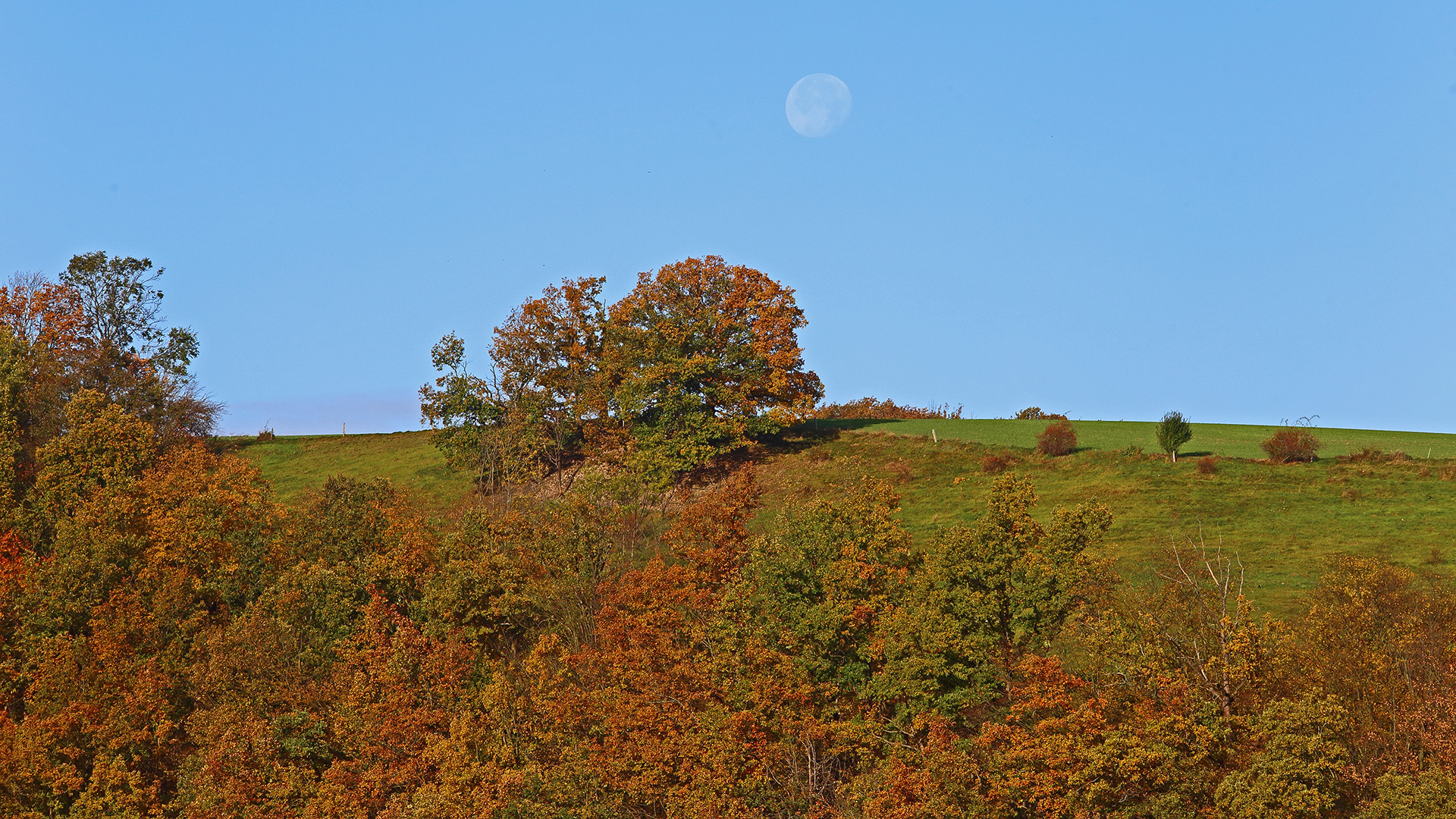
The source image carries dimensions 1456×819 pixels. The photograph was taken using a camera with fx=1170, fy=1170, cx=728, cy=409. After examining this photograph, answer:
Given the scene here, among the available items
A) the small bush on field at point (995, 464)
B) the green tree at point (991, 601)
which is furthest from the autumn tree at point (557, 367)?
the green tree at point (991, 601)

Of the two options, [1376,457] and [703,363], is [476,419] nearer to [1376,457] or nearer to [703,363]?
[703,363]

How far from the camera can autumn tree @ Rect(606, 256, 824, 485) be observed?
292ft

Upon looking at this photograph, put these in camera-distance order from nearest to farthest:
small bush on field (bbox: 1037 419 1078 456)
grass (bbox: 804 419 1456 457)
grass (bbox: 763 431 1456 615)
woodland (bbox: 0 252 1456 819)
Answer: woodland (bbox: 0 252 1456 819) < grass (bbox: 763 431 1456 615) < grass (bbox: 804 419 1456 457) < small bush on field (bbox: 1037 419 1078 456)

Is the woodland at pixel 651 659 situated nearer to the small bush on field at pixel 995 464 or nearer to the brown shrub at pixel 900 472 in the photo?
the small bush on field at pixel 995 464

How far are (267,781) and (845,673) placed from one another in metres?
25.8

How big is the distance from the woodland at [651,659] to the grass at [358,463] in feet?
57.9

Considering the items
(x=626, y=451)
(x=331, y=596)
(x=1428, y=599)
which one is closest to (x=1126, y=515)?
(x=1428, y=599)

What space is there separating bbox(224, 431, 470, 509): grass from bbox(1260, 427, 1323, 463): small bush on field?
6079 cm

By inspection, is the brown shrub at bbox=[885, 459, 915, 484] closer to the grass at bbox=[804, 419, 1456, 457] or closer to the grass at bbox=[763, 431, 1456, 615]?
the grass at bbox=[763, 431, 1456, 615]

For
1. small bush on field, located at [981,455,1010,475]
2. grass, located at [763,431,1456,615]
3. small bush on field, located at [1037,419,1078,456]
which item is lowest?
grass, located at [763,431,1456,615]

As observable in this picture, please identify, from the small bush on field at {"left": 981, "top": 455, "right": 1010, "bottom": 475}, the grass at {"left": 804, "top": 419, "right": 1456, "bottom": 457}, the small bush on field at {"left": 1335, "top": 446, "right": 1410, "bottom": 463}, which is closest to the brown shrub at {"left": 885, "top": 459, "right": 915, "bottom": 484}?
the small bush on field at {"left": 981, "top": 455, "right": 1010, "bottom": 475}

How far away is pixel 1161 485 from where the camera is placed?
2943 inches

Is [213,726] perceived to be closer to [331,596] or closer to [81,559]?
[331,596]

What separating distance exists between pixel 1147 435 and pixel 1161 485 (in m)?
20.3
